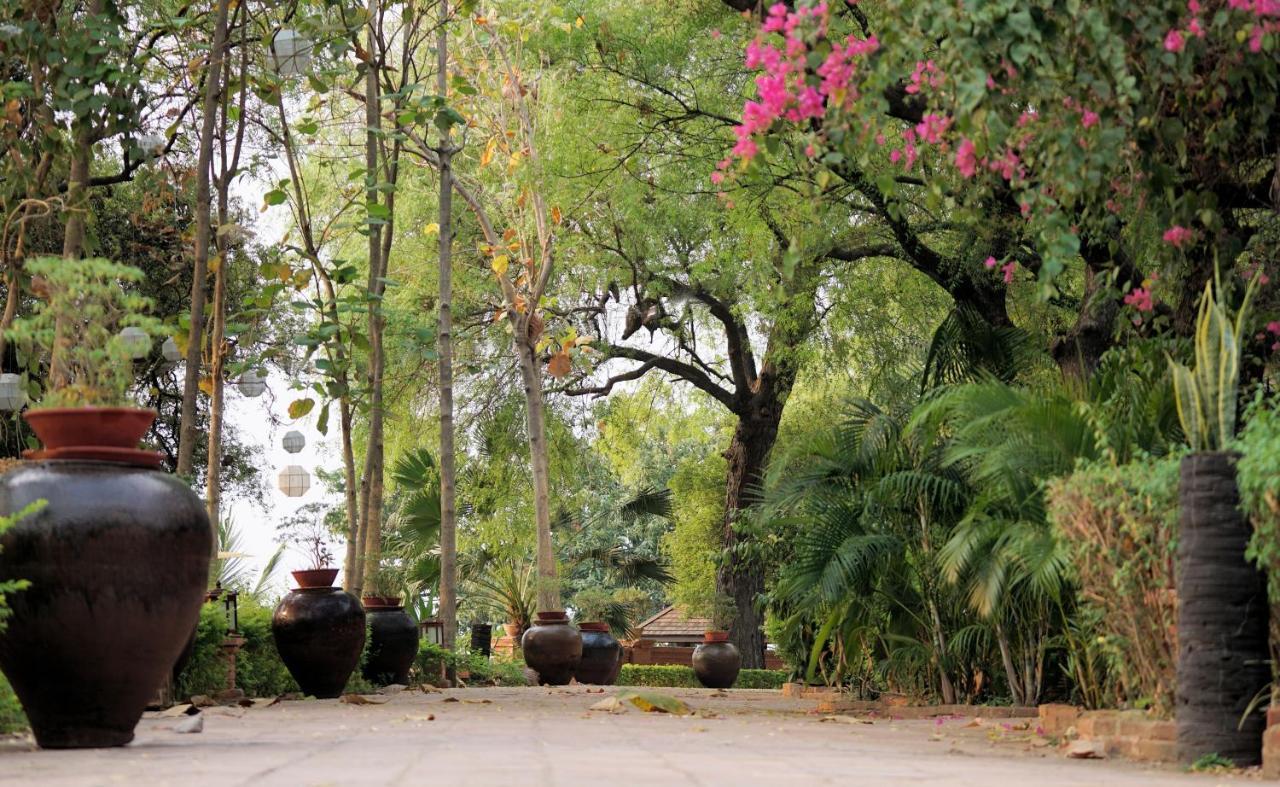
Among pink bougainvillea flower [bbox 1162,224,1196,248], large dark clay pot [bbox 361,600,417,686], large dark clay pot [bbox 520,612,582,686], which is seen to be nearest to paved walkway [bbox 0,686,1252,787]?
pink bougainvillea flower [bbox 1162,224,1196,248]

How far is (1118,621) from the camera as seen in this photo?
19.5 feet

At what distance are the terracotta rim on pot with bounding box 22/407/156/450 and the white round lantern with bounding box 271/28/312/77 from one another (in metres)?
4.85

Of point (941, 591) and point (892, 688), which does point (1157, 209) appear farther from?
point (892, 688)

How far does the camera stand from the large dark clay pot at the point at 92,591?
16.3 feet

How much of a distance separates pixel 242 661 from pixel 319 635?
2.50 feet

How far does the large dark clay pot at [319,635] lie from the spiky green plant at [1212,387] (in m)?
6.42

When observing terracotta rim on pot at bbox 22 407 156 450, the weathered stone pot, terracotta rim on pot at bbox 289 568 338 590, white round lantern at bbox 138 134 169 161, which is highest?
white round lantern at bbox 138 134 169 161

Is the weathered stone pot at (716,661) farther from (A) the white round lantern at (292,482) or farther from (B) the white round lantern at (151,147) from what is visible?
(B) the white round lantern at (151,147)

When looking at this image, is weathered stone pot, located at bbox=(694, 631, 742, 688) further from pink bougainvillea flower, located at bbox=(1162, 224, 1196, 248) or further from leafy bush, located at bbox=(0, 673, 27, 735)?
leafy bush, located at bbox=(0, 673, 27, 735)

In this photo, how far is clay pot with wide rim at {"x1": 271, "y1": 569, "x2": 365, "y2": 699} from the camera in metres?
9.95

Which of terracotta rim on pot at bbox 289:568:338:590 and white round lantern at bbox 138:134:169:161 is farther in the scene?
terracotta rim on pot at bbox 289:568:338:590

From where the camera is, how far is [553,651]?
15.3m

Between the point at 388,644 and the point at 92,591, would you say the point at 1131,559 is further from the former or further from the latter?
the point at 388,644

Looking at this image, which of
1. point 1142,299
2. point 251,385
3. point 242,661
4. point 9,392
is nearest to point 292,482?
point 251,385
